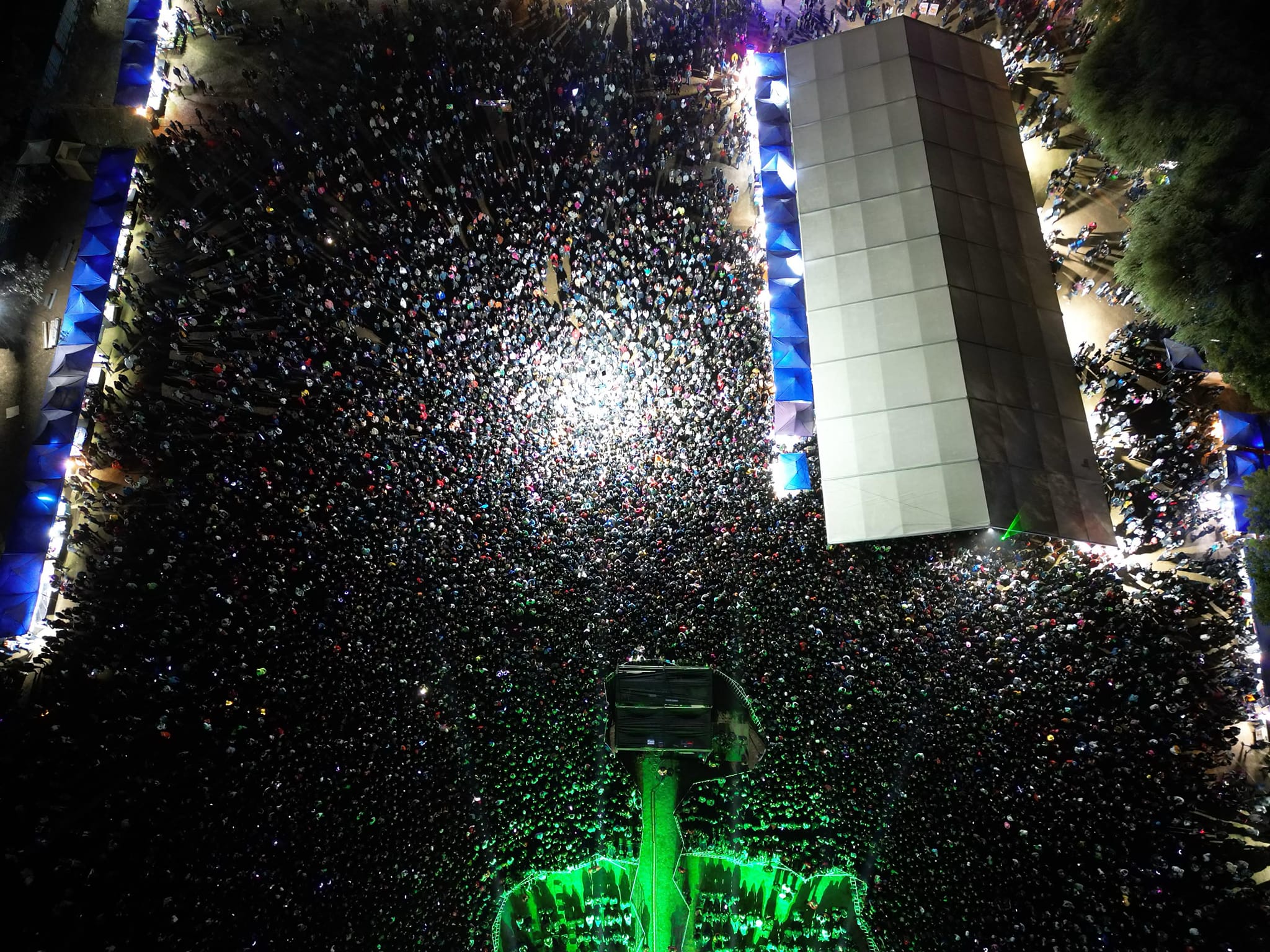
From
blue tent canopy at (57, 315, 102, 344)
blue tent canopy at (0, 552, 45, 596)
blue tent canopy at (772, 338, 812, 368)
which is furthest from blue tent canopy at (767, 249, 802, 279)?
blue tent canopy at (0, 552, 45, 596)

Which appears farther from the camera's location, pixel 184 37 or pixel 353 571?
pixel 184 37

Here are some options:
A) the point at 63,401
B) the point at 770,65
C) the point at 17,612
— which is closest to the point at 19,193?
the point at 63,401

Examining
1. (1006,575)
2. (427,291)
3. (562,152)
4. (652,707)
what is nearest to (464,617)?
(652,707)

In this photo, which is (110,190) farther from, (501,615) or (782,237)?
(782,237)

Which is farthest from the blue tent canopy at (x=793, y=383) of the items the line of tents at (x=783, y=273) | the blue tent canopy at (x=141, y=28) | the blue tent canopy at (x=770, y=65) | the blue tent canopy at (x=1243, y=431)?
the blue tent canopy at (x=141, y=28)

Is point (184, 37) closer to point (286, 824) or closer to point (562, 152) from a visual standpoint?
point (562, 152)

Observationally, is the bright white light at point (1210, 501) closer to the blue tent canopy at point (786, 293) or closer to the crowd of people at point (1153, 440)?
the crowd of people at point (1153, 440)
